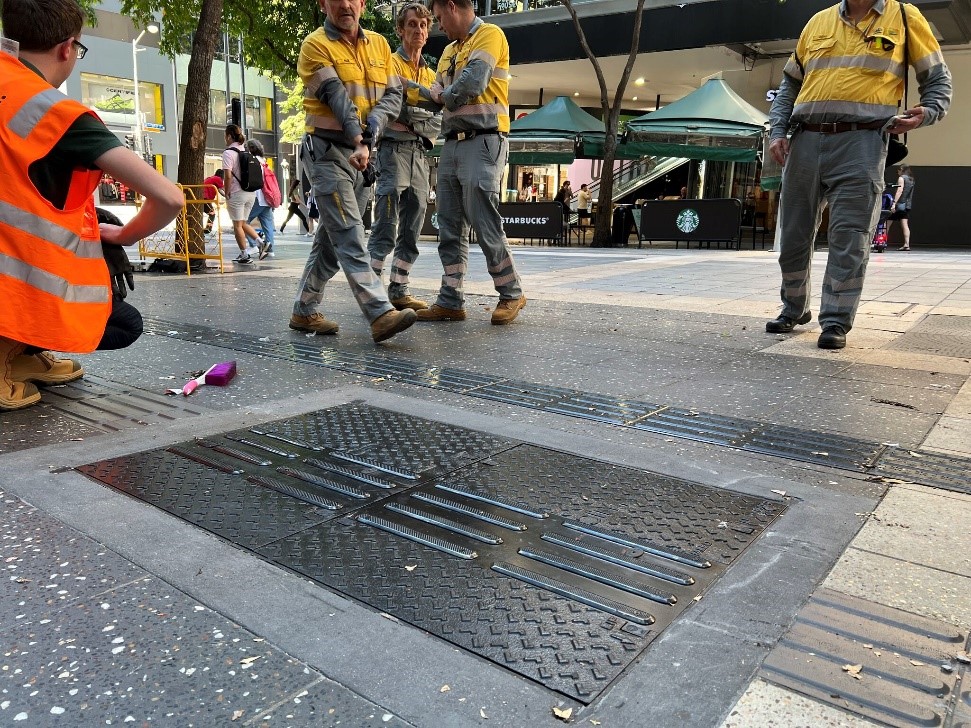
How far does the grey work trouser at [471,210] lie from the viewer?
5469 millimetres

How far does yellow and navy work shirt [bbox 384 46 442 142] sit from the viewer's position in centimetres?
569

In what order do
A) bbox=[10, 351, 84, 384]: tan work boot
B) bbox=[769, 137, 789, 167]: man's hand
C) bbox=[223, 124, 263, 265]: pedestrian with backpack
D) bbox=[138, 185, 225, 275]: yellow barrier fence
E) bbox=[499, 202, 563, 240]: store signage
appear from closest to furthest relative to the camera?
bbox=[10, 351, 84, 384]: tan work boot → bbox=[769, 137, 789, 167]: man's hand → bbox=[138, 185, 225, 275]: yellow barrier fence → bbox=[223, 124, 263, 265]: pedestrian with backpack → bbox=[499, 202, 563, 240]: store signage

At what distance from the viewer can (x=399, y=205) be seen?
6.05 m

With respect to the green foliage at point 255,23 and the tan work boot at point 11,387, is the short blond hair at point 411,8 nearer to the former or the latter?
the tan work boot at point 11,387

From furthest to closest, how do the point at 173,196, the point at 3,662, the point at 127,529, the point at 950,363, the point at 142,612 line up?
1. the point at 950,363
2. the point at 173,196
3. the point at 127,529
4. the point at 142,612
5. the point at 3,662

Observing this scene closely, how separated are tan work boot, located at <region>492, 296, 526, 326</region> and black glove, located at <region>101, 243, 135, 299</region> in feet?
9.16

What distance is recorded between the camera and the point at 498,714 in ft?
4.72

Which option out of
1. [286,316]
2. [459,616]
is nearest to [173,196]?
[459,616]

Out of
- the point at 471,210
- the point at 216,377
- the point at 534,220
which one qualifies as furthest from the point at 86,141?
the point at 534,220

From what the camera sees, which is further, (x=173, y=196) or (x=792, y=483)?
(x=173, y=196)

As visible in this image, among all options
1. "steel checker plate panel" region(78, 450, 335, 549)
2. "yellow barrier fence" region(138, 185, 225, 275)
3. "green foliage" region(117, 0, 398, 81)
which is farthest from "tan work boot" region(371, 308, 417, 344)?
"green foliage" region(117, 0, 398, 81)

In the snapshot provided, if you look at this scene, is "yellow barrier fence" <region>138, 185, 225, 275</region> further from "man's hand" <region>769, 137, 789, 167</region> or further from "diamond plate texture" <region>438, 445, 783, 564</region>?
"diamond plate texture" <region>438, 445, 783, 564</region>

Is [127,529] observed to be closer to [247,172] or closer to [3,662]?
[3,662]

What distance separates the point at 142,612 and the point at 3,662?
28 centimetres
